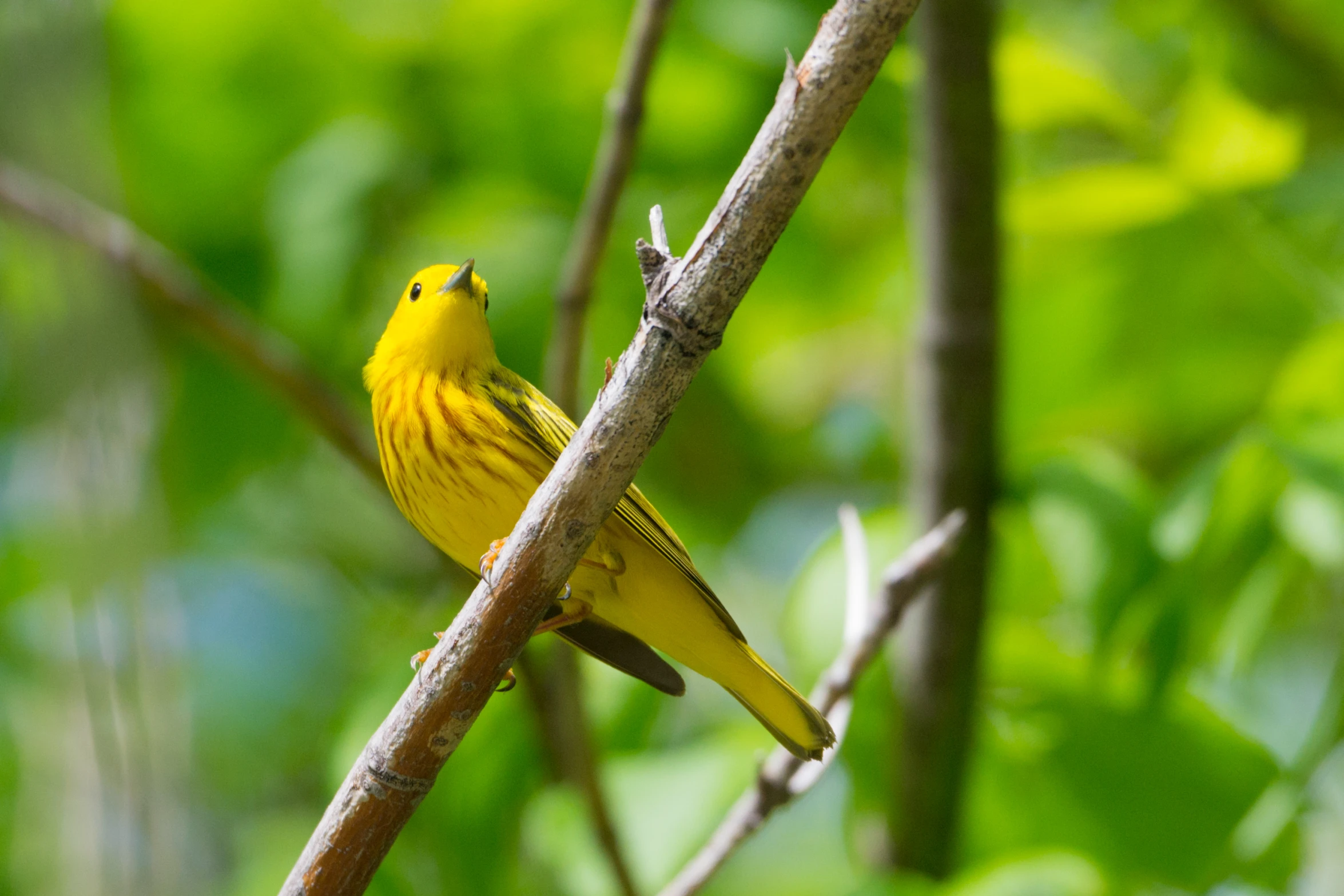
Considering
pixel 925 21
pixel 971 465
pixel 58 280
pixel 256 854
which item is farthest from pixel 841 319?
pixel 58 280

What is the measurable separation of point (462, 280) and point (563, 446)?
508 millimetres

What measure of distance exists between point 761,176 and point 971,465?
1959 mm

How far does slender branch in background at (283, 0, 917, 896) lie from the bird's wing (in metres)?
0.64

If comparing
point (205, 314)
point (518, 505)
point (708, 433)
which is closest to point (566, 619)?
point (518, 505)

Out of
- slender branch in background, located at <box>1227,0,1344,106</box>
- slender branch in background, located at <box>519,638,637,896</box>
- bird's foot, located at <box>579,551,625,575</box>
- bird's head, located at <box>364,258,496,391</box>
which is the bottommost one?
slender branch in background, located at <box>519,638,637,896</box>

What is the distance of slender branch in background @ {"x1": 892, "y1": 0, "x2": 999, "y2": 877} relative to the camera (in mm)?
2758

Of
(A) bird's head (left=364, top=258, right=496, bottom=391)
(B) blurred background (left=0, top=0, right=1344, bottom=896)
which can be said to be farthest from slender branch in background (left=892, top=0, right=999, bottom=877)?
(A) bird's head (left=364, top=258, right=496, bottom=391)

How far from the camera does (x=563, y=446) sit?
252 centimetres

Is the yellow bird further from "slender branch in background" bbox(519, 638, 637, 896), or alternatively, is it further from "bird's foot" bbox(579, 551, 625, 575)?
"slender branch in background" bbox(519, 638, 637, 896)

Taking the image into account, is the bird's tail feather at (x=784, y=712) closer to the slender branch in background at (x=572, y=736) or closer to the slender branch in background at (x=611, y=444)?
the slender branch in background at (x=572, y=736)

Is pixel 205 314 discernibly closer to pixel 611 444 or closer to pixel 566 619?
pixel 566 619

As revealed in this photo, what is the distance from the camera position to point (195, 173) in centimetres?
410

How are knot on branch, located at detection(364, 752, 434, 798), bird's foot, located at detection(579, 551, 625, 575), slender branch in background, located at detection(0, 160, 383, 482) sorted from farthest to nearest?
Answer: slender branch in background, located at detection(0, 160, 383, 482) → bird's foot, located at detection(579, 551, 625, 575) → knot on branch, located at detection(364, 752, 434, 798)

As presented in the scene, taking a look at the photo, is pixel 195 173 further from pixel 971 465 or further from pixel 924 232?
pixel 971 465
